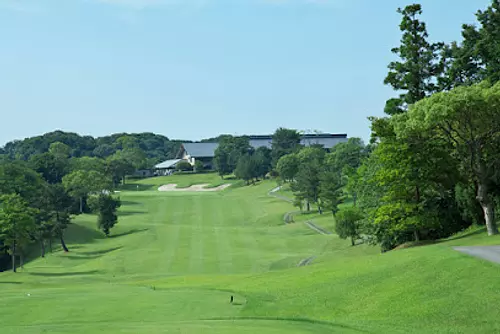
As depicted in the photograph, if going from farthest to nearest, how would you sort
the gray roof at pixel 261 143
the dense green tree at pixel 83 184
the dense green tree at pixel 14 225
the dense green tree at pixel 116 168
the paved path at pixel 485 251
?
1. the gray roof at pixel 261 143
2. the dense green tree at pixel 116 168
3. the dense green tree at pixel 83 184
4. the dense green tree at pixel 14 225
5. the paved path at pixel 485 251

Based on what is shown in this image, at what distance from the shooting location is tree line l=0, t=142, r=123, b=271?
185ft

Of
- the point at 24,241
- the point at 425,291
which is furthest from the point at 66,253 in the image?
the point at 425,291

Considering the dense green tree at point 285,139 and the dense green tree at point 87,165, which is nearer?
the dense green tree at point 87,165

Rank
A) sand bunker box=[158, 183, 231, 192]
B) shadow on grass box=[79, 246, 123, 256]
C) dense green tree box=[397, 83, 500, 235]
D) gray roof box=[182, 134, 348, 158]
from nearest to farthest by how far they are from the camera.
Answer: dense green tree box=[397, 83, 500, 235] < shadow on grass box=[79, 246, 123, 256] < sand bunker box=[158, 183, 231, 192] < gray roof box=[182, 134, 348, 158]

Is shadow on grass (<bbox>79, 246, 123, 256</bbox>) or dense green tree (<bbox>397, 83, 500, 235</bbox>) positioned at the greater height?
dense green tree (<bbox>397, 83, 500, 235</bbox>)

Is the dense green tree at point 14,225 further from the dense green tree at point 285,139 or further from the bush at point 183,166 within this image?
the bush at point 183,166

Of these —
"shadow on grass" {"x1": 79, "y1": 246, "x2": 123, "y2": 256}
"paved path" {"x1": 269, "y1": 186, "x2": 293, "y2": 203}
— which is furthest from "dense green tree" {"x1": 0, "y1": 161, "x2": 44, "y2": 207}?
"paved path" {"x1": 269, "y1": 186, "x2": 293, "y2": 203}

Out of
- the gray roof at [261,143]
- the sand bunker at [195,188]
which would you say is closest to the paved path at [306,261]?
the sand bunker at [195,188]

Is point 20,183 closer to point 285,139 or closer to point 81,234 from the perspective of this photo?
point 81,234

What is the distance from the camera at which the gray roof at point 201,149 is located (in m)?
171

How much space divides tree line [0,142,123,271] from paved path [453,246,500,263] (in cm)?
4378

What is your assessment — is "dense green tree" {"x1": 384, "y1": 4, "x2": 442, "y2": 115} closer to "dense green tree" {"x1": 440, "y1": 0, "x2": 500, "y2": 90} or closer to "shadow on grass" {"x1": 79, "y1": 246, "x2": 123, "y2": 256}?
"dense green tree" {"x1": 440, "y1": 0, "x2": 500, "y2": 90}

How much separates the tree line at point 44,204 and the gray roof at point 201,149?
167 feet

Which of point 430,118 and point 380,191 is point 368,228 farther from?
point 430,118
